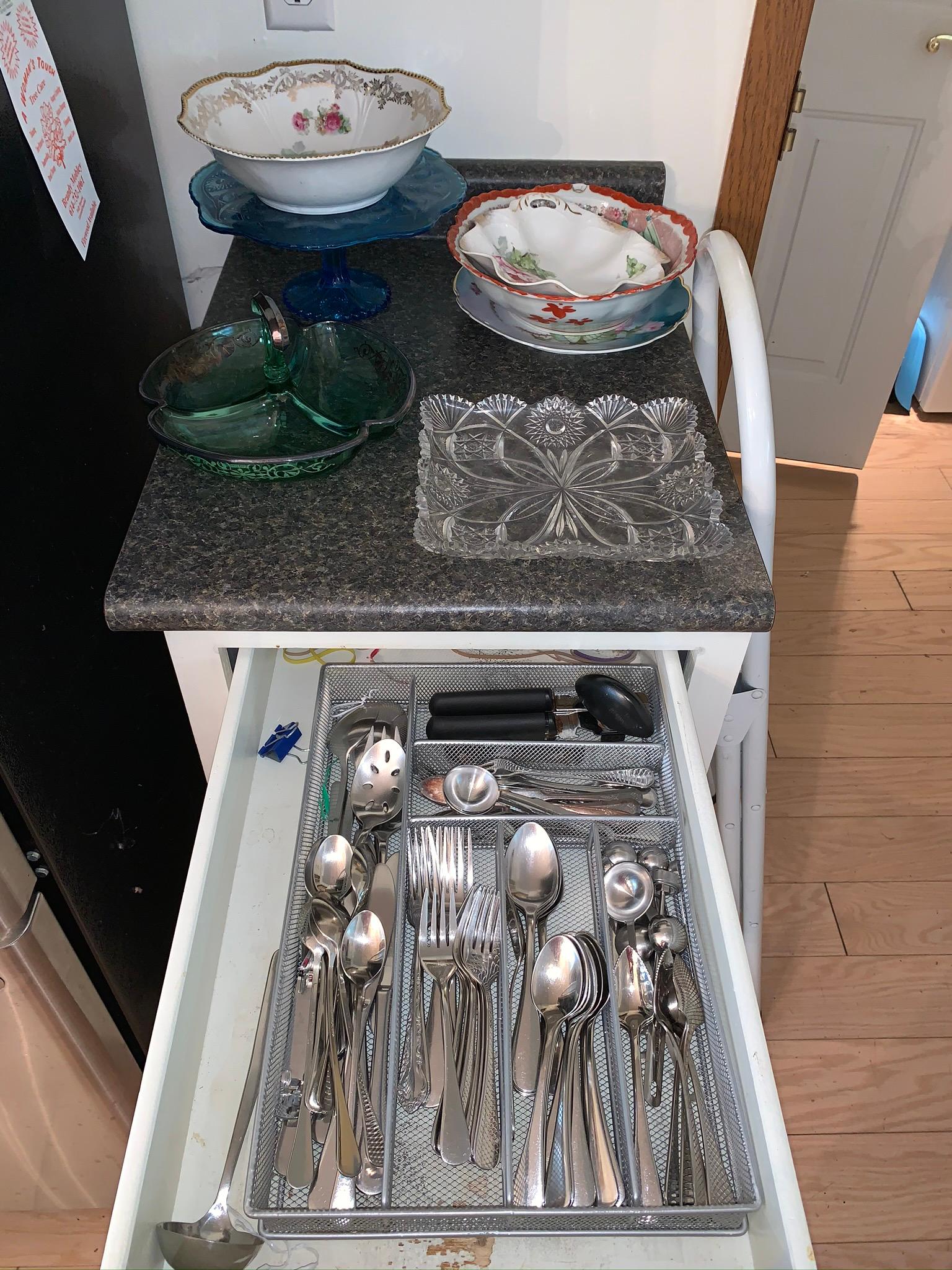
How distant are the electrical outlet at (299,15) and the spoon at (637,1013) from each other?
106 cm

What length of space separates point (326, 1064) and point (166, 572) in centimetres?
40

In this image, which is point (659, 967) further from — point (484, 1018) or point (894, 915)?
point (894, 915)

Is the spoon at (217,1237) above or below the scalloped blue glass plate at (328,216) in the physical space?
below

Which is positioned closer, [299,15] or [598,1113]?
[598,1113]

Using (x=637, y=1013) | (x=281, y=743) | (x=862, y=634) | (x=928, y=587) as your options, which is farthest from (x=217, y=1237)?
(x=928, y=587)

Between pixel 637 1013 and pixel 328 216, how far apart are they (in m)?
0.82

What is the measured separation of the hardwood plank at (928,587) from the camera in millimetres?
2088

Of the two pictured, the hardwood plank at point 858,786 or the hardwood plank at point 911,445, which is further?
the hardwood plank at point 911,445

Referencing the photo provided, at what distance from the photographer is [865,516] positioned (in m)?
2.30

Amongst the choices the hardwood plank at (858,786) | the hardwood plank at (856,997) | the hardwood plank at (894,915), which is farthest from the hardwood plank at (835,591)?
the hardwood plank at (856,997)

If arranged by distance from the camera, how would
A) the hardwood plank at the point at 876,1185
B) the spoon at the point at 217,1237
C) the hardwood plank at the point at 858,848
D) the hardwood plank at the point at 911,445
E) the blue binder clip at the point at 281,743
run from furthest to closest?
the hardwood plank at the point at 911,445
the hardwood plank at the point at 858,848
the hardwood plank at the point at 876,1185
the blue binder clip at the point at 281,743
the spoon at the point at 217,1237

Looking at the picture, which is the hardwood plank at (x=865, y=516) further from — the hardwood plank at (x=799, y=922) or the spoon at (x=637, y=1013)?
the spoon at (x=637, y=1013)

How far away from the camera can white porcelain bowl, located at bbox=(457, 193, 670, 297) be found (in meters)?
1.05

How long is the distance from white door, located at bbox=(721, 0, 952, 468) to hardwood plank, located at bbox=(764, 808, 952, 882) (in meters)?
1.08
